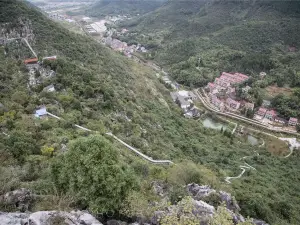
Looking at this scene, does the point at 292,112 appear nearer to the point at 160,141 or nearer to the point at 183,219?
the point at 160,141

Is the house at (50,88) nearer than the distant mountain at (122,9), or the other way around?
the house at (50,88)

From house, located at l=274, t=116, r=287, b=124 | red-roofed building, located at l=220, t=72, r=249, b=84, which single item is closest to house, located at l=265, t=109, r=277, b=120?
house, located at l=274, t=116, r=287, b=124

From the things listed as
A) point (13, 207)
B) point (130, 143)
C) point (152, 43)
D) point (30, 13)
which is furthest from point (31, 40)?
point (152, 43)

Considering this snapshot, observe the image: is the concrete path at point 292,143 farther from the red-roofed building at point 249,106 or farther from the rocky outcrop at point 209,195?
the rocky outcrop at point 209,195

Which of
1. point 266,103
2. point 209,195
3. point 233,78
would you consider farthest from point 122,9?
point 209,195

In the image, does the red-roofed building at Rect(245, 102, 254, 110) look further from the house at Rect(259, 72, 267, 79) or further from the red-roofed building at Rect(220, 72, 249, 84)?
the house at Rect(259, 72, 267, 79)

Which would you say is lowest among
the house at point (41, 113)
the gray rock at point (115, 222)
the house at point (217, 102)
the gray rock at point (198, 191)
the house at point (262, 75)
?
the house at point (217, 102)

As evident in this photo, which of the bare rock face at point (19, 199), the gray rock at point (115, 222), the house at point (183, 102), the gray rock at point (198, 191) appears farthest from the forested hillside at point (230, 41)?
the bare rock face at point (19, 199)
